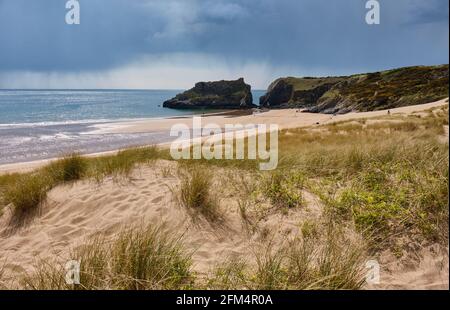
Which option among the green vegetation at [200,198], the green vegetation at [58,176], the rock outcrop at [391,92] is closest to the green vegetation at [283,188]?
the green vegetation at [200,198]

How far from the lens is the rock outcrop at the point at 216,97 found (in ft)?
270

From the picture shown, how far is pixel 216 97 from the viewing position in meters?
86.7

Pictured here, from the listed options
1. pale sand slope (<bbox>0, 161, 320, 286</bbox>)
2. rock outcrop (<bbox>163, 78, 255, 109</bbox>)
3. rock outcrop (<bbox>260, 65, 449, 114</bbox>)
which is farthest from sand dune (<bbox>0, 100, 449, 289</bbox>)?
rock outcrop (<bbox>163, 78, 255, 109</bbox>)

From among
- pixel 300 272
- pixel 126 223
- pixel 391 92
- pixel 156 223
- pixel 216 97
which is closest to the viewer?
pixel 300 272

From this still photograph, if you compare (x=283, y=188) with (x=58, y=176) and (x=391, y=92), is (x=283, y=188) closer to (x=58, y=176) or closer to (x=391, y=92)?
(x=58, y=176)

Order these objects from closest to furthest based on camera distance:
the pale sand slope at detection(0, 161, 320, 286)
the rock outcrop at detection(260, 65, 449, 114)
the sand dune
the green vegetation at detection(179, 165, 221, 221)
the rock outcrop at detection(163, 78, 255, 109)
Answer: the sand dune → the pale sand slope at detection(0, 161, 320, 286) → the green vegetation at detection(179, 165, 221, 221) → the rock outcrop at detection(260, 65, 449, 114) → the rock outcrop at detection(163, 78, 255, 109)

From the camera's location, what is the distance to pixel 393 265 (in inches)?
116

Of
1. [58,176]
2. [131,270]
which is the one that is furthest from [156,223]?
[58,176]

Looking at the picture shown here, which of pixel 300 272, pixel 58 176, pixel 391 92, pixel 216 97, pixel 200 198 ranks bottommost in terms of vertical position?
pixel 300 272

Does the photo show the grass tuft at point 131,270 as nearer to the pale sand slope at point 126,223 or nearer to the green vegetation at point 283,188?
the pale sand slope at point 126,223

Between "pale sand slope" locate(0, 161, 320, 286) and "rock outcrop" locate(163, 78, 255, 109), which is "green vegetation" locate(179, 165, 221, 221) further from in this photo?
"rock outcrop" locate(163, 78, 255, 109)

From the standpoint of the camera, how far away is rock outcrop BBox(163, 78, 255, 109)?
82.4 m

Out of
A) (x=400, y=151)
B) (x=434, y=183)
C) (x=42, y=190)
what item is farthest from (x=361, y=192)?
(x=42, y=190)
